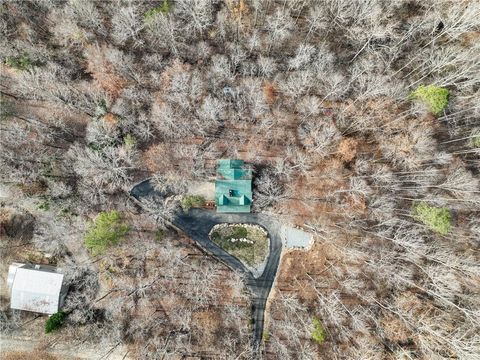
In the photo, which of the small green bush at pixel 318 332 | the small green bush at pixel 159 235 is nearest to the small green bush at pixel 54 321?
the small green bush at pixel 159 235

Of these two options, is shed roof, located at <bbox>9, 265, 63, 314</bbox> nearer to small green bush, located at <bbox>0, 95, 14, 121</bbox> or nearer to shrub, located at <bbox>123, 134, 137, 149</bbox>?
shrub, located at <bbox>123, 134, 137, 149</bbox>

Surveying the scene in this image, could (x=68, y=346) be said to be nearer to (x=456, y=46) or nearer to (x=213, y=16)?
(x=213, y=16)

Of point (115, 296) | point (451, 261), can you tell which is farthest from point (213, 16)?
point (451, 261)

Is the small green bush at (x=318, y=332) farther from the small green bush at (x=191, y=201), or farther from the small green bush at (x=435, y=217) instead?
the small green bush at (x=191, y=201)

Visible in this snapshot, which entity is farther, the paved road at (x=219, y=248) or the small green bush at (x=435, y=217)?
the paved road at (x=219, y=248)

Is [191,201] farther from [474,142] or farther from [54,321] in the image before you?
[474,142]

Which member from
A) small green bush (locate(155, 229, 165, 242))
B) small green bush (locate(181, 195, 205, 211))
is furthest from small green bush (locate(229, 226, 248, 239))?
small green bush (locate(155, 229, 165, 242))
